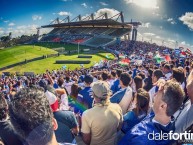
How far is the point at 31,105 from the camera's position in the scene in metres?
2.06

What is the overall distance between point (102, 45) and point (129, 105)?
71.7m

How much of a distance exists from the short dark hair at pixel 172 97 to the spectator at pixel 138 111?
1.39 m

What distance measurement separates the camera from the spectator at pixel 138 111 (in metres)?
4.70

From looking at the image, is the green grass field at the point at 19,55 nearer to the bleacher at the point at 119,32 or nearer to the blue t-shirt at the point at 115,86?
the bleacher at the point at 119,32

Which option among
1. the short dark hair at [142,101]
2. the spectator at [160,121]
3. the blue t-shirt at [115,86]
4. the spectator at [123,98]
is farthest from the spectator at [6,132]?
the blue t-shirt at [115,86]

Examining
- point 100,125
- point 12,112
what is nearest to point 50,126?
point 12,112

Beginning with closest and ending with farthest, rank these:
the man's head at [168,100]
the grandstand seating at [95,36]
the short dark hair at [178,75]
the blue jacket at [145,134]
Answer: the blue jacket at [145,134] < the man's head at [168,100] < the short dark hair at [178,75] < the grandstand seating at [95,36]

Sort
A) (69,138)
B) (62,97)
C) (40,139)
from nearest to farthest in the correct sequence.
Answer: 1. (40,139)
2. (69,138)
3. (62,97)

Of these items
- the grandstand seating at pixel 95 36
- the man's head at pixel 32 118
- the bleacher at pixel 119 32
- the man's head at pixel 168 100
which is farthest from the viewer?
the bleacher at pixel 119 32

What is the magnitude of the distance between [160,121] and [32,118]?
1.69m

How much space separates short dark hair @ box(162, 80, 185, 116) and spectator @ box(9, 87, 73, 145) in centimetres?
164

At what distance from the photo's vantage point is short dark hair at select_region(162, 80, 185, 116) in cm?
317

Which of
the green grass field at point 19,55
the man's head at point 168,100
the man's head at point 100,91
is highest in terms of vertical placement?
the man's head at point 168,100

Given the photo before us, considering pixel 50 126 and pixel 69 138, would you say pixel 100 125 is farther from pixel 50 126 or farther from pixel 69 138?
pixel 50 126
